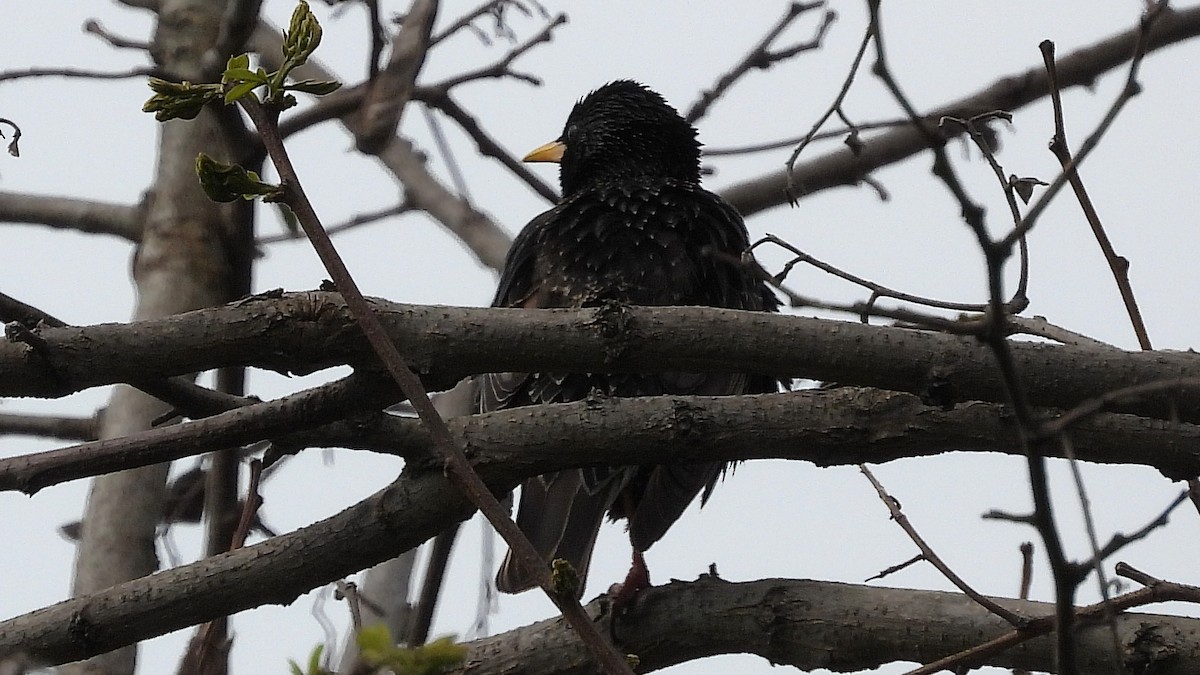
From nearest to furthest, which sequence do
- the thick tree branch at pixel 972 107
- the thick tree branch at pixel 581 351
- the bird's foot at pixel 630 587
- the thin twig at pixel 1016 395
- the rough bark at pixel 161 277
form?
the thin twig at pixel 1016 395 → the thick tree branch at pixel 581 351 → the bird's foot at pixel 630 587 → the rough bark at pixel 161 277 → the thick tree branch at pixel 972 107

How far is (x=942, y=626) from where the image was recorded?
2441 mm

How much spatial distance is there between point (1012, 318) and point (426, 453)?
1.05m

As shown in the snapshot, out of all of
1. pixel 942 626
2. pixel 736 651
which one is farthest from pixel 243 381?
pixel 942 626

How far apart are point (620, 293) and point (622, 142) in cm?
116

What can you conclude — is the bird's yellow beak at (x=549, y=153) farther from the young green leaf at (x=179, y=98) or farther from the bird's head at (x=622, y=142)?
the young green leaf at (x=179, y=98)

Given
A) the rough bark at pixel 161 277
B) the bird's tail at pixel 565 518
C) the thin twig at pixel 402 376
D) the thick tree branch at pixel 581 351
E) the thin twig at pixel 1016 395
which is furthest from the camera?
the rough bark at pixel 161 277

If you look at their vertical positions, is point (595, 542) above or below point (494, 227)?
below

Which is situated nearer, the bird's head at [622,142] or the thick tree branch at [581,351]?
the thick tree branch at [581,351]

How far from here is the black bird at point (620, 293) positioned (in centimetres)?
346

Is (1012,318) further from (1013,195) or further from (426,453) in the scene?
(426,453)

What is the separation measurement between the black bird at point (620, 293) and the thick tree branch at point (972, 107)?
0.57 m

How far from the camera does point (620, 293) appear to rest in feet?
12.0

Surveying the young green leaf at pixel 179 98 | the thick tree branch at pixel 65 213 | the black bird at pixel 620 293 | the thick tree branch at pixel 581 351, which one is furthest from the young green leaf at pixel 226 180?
the thick tree branch at pixel 65 213

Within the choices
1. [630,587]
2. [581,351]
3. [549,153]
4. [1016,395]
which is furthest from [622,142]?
[1016,395]
